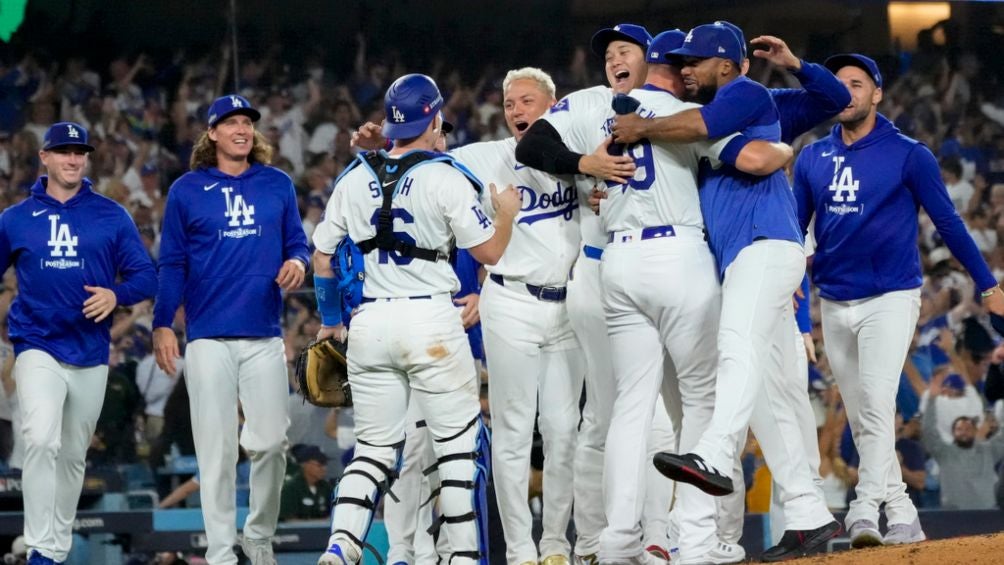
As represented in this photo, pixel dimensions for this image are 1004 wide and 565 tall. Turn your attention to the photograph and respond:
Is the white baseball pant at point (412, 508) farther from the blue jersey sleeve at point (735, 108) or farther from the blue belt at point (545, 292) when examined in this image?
the blue jersey sleeve at point (735, 108)

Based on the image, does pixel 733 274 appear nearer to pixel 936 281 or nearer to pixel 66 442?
pixel 66 442

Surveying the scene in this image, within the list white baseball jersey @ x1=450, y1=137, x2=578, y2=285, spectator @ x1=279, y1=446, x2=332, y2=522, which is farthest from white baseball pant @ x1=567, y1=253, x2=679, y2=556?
spectator @ x1=279, y1=446, x2=332, y2=522

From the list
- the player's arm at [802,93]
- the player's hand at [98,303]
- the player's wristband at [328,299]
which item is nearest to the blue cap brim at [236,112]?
the player's hand at [98,303]

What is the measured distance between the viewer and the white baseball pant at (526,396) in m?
5.78

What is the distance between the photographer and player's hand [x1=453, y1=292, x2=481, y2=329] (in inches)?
256

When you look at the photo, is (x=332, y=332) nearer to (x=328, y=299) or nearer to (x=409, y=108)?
(x=328, y=299)

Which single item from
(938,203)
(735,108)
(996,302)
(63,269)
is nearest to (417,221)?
(735,108)

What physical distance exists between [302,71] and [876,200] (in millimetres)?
5631

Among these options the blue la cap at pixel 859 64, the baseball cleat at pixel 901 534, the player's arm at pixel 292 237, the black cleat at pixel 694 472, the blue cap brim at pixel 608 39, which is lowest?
the baseball cleat at pixel 901 534

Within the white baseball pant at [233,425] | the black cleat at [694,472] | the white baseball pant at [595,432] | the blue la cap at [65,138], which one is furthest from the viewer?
the blue la cap at [65,138]

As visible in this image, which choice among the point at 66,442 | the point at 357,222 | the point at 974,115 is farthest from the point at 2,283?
the point at 974,115

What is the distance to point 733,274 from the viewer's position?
4957 millimetres

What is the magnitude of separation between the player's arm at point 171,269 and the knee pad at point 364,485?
1.59 metres

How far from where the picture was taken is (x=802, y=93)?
537 cm
